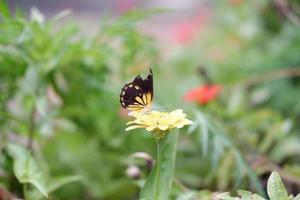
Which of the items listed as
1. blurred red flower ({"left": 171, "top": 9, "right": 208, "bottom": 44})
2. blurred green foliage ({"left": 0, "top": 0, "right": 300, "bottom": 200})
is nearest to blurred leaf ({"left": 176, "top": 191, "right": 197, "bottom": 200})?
blurred green foliage ({"left": 0, "top": 0, "right": 300, "bottom": 200})

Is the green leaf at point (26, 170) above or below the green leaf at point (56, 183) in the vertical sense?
above

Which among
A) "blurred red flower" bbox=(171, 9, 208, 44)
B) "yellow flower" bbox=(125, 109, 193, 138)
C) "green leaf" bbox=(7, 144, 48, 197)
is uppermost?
"blurred red flower" bbox=(171, 9, 208, 44)

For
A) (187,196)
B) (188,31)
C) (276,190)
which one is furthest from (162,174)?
(188,31)

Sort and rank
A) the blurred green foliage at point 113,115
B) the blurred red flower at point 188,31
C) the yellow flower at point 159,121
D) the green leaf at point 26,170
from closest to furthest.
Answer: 1. the yellow flower at point 159,121
2. the green leaf at point 26,170
3. the blurred green foliage at point 113,115
4. the blurred red flower at point 188,31

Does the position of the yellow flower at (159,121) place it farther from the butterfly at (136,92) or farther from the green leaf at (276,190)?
the green leaf at (276,190)

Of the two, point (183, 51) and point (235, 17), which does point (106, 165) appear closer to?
point (183, 51)

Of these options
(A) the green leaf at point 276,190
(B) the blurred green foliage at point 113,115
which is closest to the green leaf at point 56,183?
(B) the blurred green foliage at point 113,115

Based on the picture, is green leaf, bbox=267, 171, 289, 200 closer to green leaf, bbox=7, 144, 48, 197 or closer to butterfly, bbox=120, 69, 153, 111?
butterfly, bbox=120, 69, 153, 111
